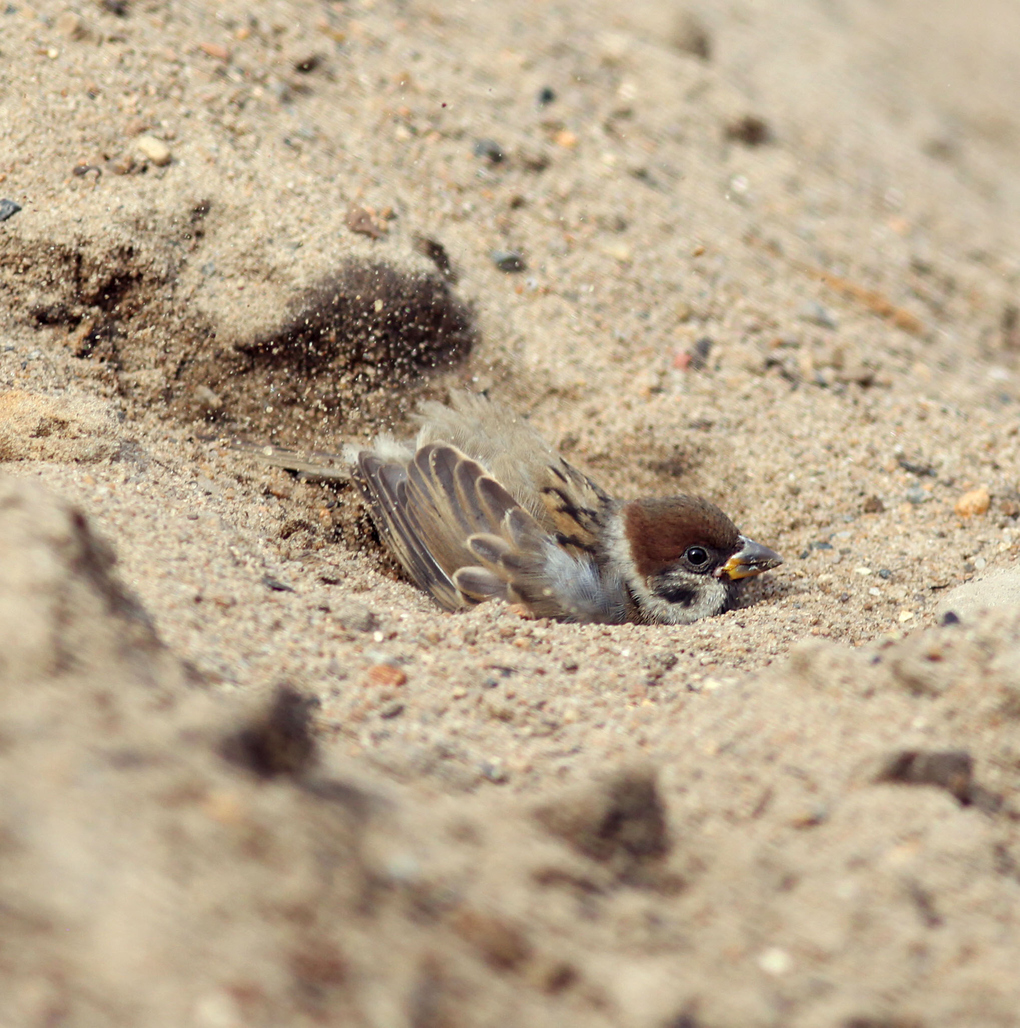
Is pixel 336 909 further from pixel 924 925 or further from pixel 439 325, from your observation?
pixel 439 325

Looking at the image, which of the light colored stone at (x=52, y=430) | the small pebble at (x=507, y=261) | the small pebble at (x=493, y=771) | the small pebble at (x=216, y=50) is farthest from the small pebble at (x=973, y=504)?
the small pebble at (x=216, y=50)

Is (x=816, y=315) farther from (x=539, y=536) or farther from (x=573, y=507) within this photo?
(x=539, y=536)

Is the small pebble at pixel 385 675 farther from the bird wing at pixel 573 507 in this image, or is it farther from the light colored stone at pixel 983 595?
the light colored stone at pixel 983 595

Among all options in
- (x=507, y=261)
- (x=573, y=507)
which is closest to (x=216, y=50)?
(x=507, y=261)

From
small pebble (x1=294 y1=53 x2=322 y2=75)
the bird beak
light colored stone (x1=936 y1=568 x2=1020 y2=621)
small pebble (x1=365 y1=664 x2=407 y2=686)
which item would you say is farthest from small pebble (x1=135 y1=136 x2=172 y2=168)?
light colored stone (x1=936 y1=568 x2=1020 y2=621)

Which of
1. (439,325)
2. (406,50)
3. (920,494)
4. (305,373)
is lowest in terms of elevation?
(305,373)

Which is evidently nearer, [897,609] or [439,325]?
[897,609]

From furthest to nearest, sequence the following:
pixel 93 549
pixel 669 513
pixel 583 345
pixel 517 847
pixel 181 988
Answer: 1. pixel 583 345
2. pixel 669 513
3. pixel 93 549
4. pixel 517 847
5. pixel 181 988

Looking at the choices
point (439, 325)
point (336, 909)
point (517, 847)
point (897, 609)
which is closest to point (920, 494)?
point (897, 609)
